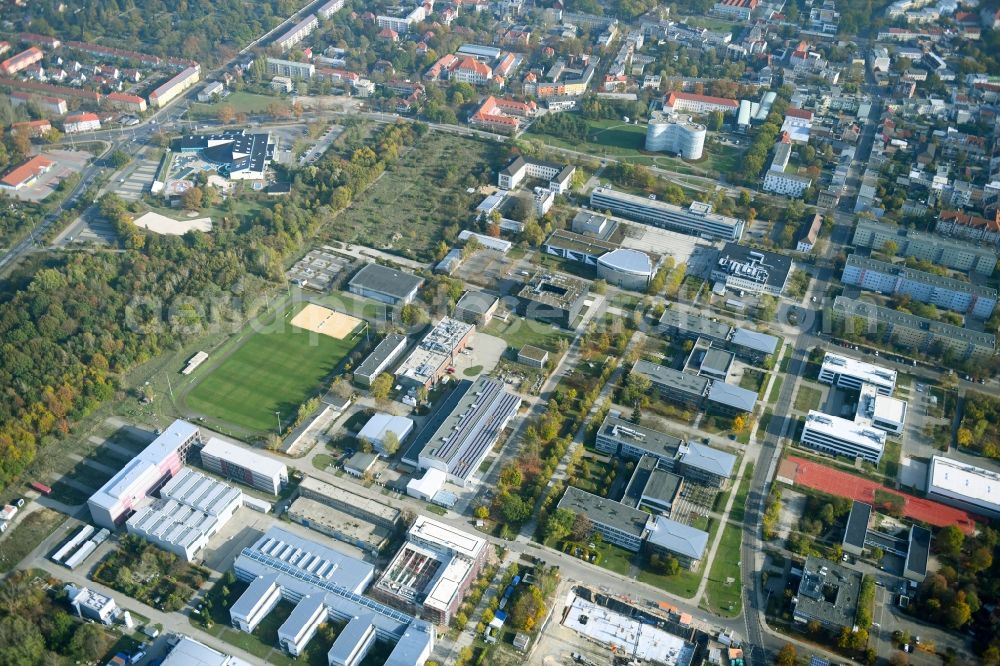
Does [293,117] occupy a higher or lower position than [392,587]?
higher

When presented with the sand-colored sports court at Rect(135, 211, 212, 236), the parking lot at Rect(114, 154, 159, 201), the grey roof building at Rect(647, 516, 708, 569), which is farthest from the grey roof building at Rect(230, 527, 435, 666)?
the parking lot at Rect(114, 154, 159, 201)

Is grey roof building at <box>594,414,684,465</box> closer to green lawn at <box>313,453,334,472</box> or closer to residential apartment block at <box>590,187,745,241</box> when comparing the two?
green lawn at <box>313,453,334,472</box>

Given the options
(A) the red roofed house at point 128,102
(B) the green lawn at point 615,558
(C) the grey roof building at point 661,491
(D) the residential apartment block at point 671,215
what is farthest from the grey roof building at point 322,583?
(A) the red roofed house at point 128,102

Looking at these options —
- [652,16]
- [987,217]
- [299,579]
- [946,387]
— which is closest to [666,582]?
[299,579]

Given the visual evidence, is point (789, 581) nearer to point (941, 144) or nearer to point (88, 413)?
point (88, 413)

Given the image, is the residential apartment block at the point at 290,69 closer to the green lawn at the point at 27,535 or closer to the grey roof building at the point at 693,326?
the grey roof building at the point at 693,326

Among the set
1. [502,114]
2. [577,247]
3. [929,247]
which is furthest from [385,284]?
[929,247]
